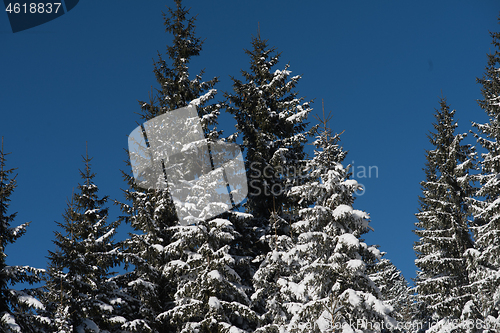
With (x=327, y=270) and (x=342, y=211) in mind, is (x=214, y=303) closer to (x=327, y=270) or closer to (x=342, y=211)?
(x=327, y=270)

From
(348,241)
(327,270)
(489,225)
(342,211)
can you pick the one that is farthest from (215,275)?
(489,225)

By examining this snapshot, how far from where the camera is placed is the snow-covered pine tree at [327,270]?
13.7 metres

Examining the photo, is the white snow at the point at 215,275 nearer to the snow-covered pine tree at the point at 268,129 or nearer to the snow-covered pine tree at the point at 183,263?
the snow-covered pine tree at the point at 183,263

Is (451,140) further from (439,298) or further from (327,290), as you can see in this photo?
(327,290)

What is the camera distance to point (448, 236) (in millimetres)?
21719

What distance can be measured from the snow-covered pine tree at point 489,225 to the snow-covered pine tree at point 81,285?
16030 mm

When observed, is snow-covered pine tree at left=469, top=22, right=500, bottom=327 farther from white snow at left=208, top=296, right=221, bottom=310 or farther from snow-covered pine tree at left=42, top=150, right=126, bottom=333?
snow-covered pine tree at left=42, top=150, right=126, bottom=333

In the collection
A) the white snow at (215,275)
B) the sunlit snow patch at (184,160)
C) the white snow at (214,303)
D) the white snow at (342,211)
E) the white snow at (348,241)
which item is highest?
the sunlit snow patch at (184,160)

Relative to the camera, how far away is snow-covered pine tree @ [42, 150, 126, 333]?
52.8 ft

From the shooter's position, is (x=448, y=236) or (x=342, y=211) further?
(x=448, y=236)

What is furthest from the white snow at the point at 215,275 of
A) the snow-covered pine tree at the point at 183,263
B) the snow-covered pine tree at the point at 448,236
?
the snow-covered pine tree at the point at 448,236

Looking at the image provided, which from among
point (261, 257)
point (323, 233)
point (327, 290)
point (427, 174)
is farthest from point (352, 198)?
point (427, 174)

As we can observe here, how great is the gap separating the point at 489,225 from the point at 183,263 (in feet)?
45.4

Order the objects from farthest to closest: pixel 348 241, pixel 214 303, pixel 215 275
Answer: pixel 215 275, pixel 214 303, pixel 348 241
